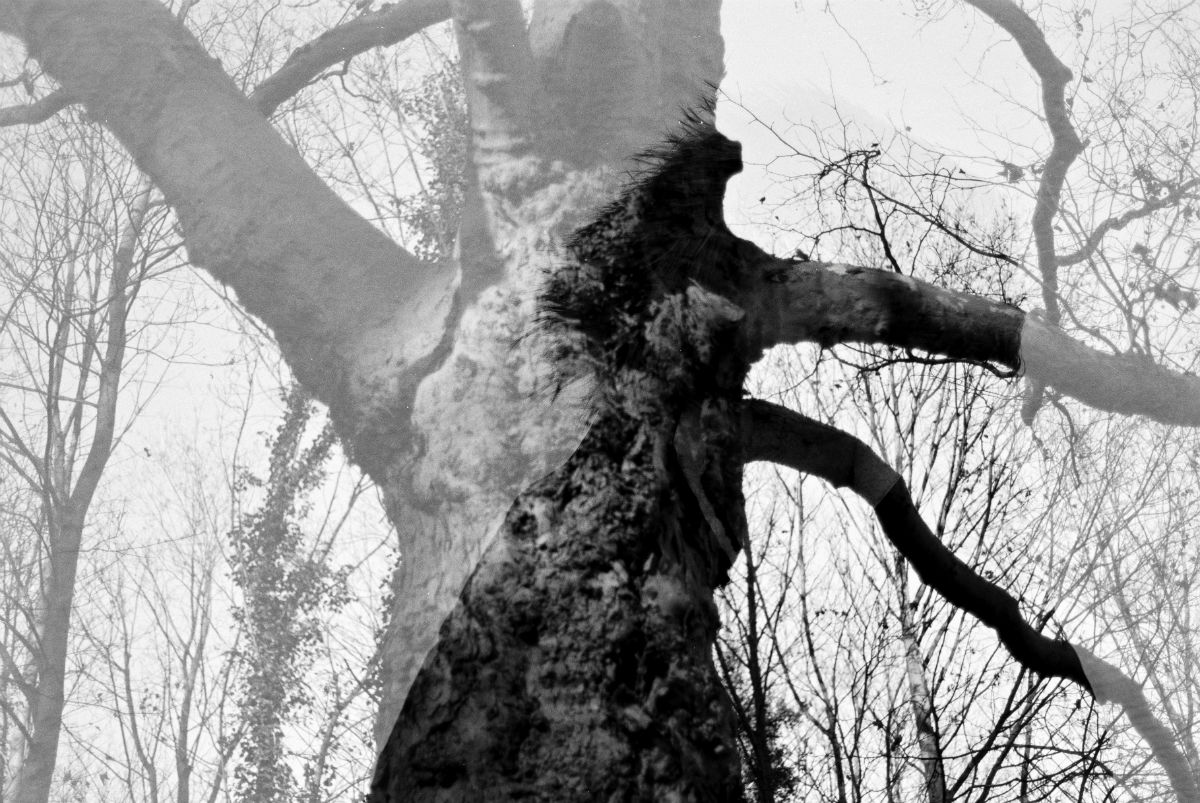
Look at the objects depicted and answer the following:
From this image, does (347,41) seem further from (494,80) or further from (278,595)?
(278,595)

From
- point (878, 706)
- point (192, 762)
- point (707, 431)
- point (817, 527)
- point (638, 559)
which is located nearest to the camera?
point (638, 559)

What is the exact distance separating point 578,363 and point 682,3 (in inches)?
151

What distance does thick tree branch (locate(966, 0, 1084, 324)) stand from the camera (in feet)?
18.8

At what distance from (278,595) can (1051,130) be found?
4823mm

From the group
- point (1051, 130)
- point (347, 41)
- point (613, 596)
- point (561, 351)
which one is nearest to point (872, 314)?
point (561, 351)

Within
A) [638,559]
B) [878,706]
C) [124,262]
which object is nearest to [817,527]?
[878,706]

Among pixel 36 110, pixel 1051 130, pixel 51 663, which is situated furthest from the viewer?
pixel 1051 130

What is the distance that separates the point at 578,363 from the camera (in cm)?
134

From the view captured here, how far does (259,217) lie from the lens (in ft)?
12.4

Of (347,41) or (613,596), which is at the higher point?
(347,41)

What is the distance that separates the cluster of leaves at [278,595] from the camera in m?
4.94

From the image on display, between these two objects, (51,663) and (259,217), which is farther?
(51,663)

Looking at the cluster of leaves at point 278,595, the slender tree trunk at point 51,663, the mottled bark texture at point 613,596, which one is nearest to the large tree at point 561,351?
the mottled bark texture at point 613,596

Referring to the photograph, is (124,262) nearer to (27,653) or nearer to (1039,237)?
(27,653)
